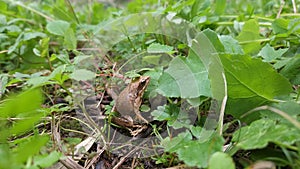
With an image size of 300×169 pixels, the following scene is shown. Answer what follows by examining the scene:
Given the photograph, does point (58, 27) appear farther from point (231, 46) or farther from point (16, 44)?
point (231, 46)

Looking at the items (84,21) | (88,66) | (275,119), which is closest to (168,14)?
(88,66)

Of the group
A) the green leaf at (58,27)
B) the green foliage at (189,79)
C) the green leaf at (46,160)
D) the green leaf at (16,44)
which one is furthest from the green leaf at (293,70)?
the green leaf at (16,44)

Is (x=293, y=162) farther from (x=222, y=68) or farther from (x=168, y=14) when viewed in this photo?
(x=168, y=14)

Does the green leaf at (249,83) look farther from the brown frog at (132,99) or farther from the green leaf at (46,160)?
the green leaf at (46,160)

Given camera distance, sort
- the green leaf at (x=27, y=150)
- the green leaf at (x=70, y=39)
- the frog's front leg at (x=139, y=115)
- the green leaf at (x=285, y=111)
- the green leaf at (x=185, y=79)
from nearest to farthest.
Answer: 1. the green leaf at (x=27, y=150)
2. the green leaf at (x=285, y=111)
3. the green leaf at (x=185, y=79)
4. the frog's front leg at (x=139, y=115)
5. the green leaf at (x=70, y=39)

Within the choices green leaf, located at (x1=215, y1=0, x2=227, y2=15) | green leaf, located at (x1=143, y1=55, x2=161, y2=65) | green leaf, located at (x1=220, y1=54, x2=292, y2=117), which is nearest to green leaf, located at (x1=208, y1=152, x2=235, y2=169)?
green leaf, located at (x1=220, y1=54, x2=292, y2=117)
